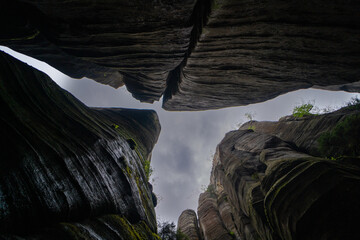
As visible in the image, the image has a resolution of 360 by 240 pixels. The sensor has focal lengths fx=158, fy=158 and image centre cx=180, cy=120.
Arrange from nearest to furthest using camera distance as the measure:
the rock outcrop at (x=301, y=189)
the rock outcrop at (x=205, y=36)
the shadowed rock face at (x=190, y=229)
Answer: the rock outcrop at (x=301, y=189)
the rock outcrop at (x=205, y=36)
the shadowed rock face at (x=190, y=229)

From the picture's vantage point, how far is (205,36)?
21.7 feet

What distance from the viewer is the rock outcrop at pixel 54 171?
9.59ft

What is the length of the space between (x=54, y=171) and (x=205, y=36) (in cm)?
691

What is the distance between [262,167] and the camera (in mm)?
11055

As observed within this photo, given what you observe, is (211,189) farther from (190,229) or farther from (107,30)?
(107,30)

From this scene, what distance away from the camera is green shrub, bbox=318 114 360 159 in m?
8.37

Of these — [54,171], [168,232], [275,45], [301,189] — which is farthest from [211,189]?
[54,171]

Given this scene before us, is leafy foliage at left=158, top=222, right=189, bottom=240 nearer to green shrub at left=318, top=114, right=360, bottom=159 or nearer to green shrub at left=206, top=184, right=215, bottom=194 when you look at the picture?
green shrub at left=318, top=114, right=360, bottom=159

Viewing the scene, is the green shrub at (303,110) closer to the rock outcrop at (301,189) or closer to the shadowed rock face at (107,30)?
the rock outcrop at (301,189)

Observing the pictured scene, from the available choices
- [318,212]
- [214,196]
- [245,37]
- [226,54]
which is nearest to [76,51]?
[226,54]

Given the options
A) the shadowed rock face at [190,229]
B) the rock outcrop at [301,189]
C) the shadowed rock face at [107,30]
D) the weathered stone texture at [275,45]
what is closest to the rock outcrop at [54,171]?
the shadowed rock face at [107,30]

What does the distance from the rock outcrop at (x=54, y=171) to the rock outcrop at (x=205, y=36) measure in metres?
2.85

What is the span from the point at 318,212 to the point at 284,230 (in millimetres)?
1888

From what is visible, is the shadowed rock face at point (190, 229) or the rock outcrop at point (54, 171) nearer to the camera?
the rock outcrop at point (54, 171)
